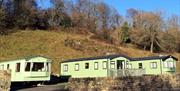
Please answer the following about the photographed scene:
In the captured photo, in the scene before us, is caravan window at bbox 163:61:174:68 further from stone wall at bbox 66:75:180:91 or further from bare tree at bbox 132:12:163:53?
bare tree at bbox 132:12:163:53

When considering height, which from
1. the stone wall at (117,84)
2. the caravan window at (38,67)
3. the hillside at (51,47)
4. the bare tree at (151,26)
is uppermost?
the bare tree at (151,26)

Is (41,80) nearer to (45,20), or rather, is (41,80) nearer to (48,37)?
(48,37)

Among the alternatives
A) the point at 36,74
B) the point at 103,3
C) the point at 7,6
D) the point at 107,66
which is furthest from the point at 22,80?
the point at 103,3

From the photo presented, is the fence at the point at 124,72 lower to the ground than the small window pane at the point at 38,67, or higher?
lower

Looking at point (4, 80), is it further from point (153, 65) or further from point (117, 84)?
point (153, 65)

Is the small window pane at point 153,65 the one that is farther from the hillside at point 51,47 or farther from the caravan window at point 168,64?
the hillside at point 51,47

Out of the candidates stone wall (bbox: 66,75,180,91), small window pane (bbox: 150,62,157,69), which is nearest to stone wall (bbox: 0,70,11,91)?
stone wall (bbox: 66,75,180,91)

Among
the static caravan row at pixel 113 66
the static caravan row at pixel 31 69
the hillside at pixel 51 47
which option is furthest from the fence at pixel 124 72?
the hillside at pixel 51 47

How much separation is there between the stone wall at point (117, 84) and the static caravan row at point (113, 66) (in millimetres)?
5701

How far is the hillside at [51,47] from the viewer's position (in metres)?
62.0

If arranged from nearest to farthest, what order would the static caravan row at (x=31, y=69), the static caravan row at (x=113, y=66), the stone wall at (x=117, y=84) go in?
the stone wall at (x=117, y=84) → the static caravan row at (x=31, y=69) → the static caravan row at (x=113, y=66)

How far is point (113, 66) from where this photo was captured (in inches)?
1690

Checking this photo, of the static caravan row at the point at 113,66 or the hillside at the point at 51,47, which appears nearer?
the static caravan row at the point at 113,66

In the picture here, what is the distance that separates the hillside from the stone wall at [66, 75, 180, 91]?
2425 centimetres
